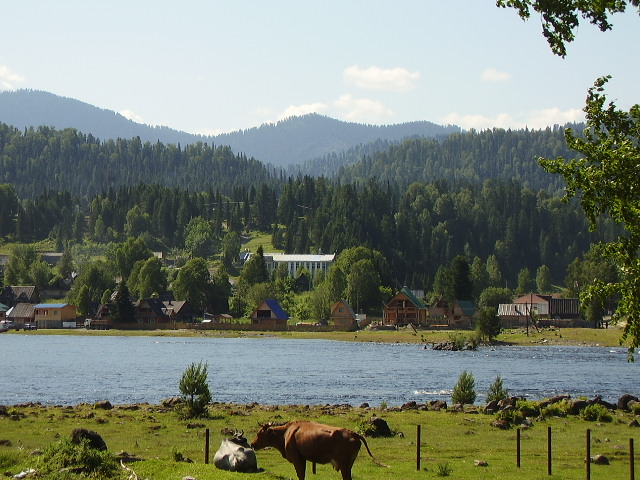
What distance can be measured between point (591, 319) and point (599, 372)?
6514 cm

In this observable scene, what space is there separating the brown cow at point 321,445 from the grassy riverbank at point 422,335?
104m

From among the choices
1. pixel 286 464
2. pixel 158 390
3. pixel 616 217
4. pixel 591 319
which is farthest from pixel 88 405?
pixel 591 319

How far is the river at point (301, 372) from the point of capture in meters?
55.7

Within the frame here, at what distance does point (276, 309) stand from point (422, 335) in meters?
29.8

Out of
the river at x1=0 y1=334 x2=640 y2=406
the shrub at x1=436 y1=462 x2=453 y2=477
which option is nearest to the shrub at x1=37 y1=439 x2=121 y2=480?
the shrub at x1=436 y1=462 x2=453 y2=477

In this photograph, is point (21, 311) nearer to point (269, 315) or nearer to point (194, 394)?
point (269, 315)

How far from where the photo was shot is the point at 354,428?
1399 inches

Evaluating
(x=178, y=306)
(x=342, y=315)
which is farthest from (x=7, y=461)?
(x=178, y=306)

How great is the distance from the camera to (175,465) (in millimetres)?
24906

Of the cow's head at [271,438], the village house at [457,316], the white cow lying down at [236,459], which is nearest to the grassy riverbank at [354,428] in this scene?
the white cow lying down at [236,459]

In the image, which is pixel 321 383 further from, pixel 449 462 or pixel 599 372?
pixel 449 462

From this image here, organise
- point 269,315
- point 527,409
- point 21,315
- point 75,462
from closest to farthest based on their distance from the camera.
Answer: point 75,462 → point 527,409 → point 269,315 → point 21,315

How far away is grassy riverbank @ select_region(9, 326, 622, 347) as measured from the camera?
415ft

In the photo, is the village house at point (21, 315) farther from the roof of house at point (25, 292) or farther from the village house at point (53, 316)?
the roof of house at point (25, 292)
